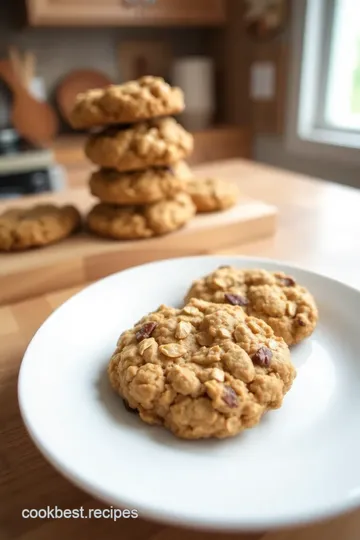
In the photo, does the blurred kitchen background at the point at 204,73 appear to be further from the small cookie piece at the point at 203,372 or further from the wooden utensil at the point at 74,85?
the small cookie piece at the point at 203,372

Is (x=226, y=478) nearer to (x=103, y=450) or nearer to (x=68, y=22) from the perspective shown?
(x=103, y=450)

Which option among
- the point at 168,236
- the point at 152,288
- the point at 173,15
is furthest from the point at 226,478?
the point at 173,15

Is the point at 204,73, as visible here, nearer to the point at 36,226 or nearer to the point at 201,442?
the point at 36,226

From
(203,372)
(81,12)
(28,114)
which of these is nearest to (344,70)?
(81,12)

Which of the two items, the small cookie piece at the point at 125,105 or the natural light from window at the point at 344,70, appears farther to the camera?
the natural light from window at the point at 344,70

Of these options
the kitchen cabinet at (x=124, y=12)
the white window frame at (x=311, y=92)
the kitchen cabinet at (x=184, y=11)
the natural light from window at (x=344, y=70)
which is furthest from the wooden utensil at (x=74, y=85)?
the natural light from window at (x=344, y=70)

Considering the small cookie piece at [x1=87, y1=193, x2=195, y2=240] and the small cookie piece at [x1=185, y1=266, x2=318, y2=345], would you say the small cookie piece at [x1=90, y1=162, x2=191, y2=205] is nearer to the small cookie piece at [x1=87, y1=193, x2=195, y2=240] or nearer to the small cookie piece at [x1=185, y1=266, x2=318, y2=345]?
the small cookie piece at [x1=87, y1=193, x2=195, y2=240]

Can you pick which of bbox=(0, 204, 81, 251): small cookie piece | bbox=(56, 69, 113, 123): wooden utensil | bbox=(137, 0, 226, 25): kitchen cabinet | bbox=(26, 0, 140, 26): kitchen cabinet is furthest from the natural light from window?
bbox=(0, 204, 81, 251): small cookie piece
